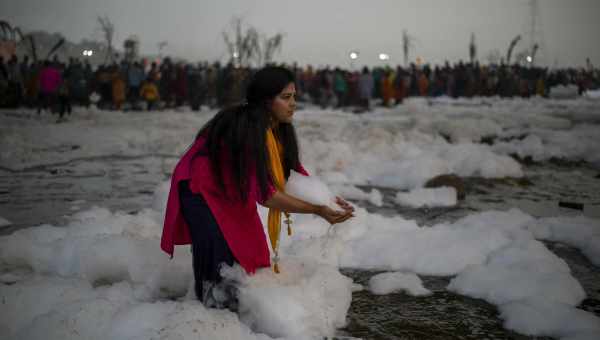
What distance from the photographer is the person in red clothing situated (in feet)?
7.99

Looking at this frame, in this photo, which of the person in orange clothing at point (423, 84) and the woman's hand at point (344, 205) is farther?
the person in orange clothing at point (423, 84)

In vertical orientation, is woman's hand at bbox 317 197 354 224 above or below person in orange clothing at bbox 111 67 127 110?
below

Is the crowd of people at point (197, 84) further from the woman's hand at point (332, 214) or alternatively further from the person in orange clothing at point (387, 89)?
the woman's hand at point (332, 214)

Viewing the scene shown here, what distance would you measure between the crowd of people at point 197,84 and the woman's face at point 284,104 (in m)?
13.1

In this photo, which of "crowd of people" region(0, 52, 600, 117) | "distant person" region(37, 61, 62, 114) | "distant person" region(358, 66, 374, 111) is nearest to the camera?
"distant person" region(37, 61, 62, 114)

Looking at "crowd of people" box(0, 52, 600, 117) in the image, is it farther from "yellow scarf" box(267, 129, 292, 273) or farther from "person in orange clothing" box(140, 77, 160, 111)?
"yellow scarf" box(267, 129, 292, 273)

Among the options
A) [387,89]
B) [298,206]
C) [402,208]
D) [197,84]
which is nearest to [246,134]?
[298,206]

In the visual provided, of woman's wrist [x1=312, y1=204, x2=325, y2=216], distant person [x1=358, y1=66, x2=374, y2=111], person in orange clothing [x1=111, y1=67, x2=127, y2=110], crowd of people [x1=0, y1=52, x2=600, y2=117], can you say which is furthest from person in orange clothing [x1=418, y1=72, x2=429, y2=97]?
woman's wrist [x1=312, y1=204, x2=325, y2=216]

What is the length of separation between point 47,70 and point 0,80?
244 cm

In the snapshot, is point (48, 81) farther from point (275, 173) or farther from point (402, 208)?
point (275, 173)

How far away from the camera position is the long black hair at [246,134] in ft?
7.91

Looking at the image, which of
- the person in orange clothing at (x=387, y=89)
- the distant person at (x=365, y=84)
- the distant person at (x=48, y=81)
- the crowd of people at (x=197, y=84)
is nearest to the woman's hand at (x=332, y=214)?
the crowd of people at (x=197, y=84)

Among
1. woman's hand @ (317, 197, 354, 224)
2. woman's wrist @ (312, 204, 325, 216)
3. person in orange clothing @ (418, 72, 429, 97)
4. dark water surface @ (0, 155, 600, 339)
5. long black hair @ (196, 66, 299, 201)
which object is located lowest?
dark water surface @ (0, 155, 600, 339)

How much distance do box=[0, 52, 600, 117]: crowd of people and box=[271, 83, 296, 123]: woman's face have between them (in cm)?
1308
